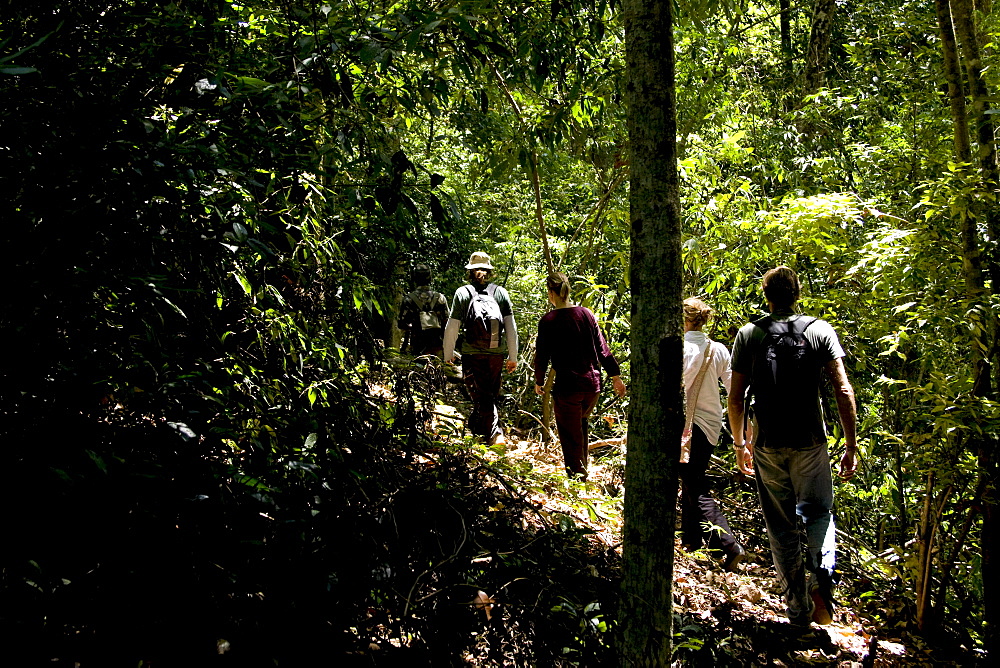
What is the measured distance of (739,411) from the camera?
4.74 metres

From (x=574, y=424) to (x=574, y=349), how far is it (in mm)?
719

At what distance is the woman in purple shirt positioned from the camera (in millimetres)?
6070

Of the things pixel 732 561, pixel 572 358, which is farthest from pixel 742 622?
pixel 572 358

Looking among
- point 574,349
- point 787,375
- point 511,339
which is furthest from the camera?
point 511,339

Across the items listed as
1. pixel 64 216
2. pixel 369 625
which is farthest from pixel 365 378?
pixel 64 216

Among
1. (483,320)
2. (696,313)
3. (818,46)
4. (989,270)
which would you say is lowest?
(483,320)

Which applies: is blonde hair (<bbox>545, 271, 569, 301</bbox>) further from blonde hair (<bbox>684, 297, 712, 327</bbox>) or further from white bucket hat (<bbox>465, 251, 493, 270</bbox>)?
blonde hair (<bbox>684, 297, 712, 327</bbox>)

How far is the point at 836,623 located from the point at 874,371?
9.36 feet

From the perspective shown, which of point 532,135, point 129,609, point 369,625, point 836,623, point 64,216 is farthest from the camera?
point 836,623

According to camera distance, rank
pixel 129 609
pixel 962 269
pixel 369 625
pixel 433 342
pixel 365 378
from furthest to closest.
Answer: pixel 433 342 → pixel 962 269 → pixel 365 378 → pixel 369 625 → pixel 129 609

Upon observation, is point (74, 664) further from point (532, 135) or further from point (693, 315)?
point (693, 315)

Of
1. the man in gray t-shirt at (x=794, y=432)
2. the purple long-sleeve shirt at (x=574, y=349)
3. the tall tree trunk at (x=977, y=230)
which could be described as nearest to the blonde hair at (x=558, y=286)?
the purple long-sleeve shirt at (x=574, y=349)

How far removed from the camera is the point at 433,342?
29.0ft

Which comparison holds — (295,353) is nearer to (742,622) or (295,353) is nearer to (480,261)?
(742,622)
